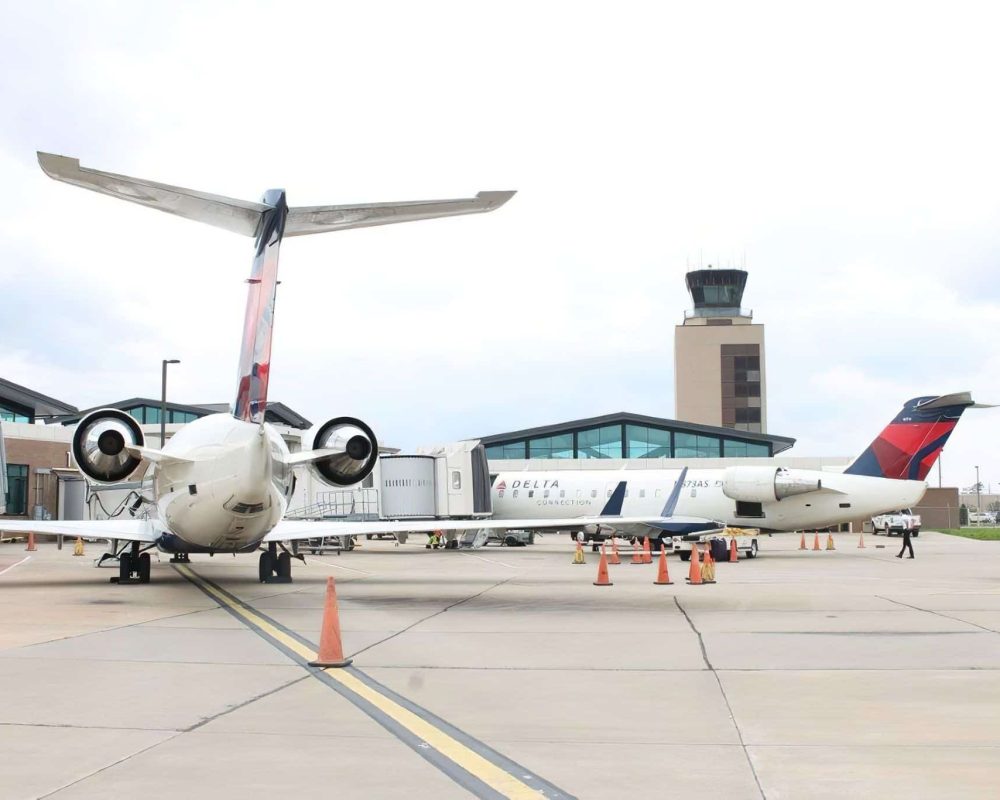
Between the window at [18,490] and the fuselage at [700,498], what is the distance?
22.9 meters

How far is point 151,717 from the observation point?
7312 mm

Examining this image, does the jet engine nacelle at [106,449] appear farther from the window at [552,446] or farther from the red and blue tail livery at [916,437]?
the window at [552,446]

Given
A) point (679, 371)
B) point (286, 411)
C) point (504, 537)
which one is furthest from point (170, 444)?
point (679, 371)

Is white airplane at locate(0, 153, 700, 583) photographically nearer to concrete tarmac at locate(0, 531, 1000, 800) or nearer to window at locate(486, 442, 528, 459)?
Answer: concrete tarmac at locate(0, 531, 1000, 800)

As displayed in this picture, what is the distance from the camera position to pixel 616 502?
35.1 meters

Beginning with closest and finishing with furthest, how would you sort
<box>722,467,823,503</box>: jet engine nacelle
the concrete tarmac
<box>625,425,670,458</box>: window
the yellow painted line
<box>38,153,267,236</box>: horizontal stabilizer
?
the yellow painted line < the concrete tarmac < <box>38,153,267,236</box>: horizontal stabilizer < <box>722,467,823,503</box>: jet engine nacelle < <box>625,425,670,458</box>: window

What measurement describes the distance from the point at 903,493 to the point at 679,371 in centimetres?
6988

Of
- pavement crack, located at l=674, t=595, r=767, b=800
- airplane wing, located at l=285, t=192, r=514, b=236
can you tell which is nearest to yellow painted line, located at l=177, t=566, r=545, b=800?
pavement crack, located at l=674, t=595, r=767, b=800

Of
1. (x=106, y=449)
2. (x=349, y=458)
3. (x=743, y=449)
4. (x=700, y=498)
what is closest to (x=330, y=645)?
(x=349, y=458)

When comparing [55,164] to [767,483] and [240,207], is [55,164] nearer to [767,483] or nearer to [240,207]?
[240,207]

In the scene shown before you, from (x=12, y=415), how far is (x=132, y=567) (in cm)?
4206

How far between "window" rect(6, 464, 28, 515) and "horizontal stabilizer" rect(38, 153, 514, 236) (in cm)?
3829

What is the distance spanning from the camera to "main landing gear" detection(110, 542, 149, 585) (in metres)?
20.9

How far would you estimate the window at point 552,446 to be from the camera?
230 feet
